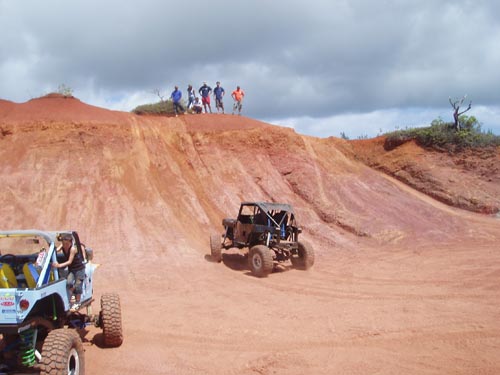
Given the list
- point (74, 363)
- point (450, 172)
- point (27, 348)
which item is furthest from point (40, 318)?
point (450, 172)

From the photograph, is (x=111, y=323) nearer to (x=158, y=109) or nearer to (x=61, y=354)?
(x=61, y=354)

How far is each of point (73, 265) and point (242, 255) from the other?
9.64 meters

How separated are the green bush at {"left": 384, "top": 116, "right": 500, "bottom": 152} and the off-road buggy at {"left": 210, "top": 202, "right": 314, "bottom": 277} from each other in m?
16.4

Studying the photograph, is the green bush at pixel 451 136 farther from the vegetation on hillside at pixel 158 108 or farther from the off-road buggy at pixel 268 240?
the off-road buggy at pixel 268 240

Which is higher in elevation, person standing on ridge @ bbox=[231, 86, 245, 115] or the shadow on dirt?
person standing on ridge @ bbox=[231, 86, 245, 115]

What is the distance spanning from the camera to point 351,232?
61.7 ft

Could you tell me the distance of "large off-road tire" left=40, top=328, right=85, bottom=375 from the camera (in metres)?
5.04

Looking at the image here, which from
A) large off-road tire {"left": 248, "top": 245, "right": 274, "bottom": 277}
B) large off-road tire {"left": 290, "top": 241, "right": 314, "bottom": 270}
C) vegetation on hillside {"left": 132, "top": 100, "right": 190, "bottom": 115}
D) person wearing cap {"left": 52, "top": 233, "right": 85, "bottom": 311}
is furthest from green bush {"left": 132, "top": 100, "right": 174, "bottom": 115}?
person wearing cap {"left": 52, "top": 233, "right": 85, "bottom": 311}

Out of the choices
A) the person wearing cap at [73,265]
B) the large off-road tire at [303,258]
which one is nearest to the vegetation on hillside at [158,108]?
the large off-road tire at [303,258]

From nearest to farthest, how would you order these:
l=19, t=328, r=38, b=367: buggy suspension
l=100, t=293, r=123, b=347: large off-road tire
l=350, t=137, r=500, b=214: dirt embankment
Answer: l=19, t=328, r=38, b=367: buggy suspension, l=100, t=293, r=123, b=347: large off-road tire, l=350, t=137, r=500, b=214: dirt embankment

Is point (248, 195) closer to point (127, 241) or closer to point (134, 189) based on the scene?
point (134, 189)

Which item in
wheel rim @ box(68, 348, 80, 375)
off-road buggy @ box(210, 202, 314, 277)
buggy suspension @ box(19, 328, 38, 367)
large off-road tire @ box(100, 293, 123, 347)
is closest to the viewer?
buggy suspension @ box(19, 328, 38, 367)

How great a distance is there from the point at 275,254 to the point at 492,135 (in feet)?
62.5

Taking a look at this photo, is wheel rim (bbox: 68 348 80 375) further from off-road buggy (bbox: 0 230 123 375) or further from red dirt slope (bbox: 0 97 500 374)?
red dirt slope (bbox: 0 97 500 374)
